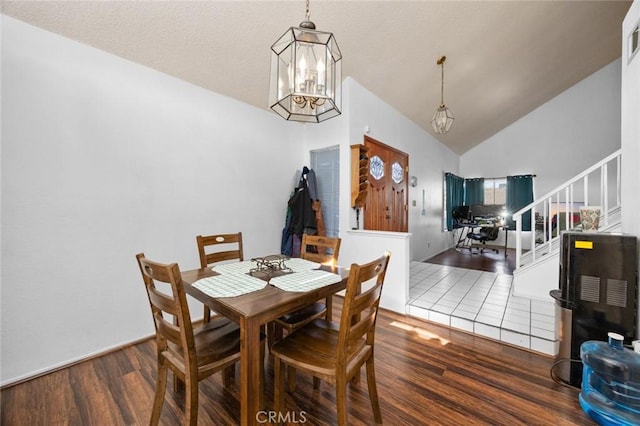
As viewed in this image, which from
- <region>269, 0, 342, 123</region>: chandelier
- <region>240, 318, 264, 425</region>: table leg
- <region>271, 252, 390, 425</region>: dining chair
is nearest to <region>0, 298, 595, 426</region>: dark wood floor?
<region>271, 252, 390, 425</region>: dining chair

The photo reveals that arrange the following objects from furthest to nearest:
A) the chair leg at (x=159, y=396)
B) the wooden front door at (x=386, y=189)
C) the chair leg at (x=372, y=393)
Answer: the wooden front door at (x=386, y=189) < the chair leg at (x=372, y=393) < the chair leg at (x=159, y=396)

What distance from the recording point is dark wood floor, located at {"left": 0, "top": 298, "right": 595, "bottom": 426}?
1.38m

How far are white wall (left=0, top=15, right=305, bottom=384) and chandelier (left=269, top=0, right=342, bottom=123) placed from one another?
152 cm

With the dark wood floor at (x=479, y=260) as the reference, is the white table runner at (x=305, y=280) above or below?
above

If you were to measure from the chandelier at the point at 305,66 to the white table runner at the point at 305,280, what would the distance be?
1.00m

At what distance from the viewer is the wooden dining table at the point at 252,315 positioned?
3.39 feet

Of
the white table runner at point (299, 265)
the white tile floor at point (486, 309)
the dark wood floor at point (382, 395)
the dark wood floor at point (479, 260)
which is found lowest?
the dark wood floor at point (382, 395)

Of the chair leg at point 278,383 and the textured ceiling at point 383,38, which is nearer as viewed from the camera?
the chair leg at point 278,383

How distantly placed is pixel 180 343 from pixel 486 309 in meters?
2.78

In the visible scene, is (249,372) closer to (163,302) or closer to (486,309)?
(163,302)

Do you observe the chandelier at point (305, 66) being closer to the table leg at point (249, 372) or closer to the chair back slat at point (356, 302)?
the chair back slat at point (356, 302)

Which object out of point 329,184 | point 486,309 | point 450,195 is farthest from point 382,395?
point 450,195

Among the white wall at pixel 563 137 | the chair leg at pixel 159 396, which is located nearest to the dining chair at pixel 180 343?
the chair leg at pixel 159 396

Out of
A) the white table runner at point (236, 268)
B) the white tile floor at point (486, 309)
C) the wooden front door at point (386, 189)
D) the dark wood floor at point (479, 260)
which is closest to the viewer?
the white table runner at point (236, 268)
